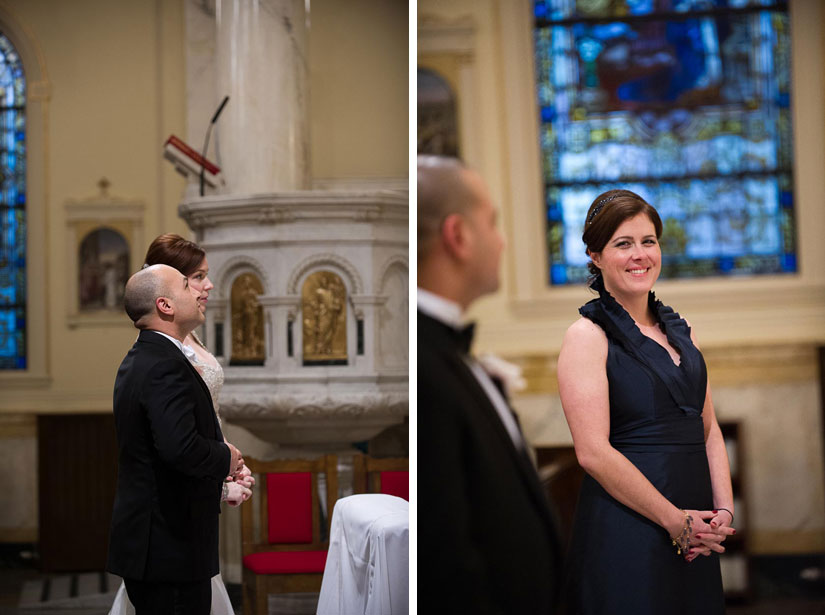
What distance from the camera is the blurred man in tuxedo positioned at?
331 cm

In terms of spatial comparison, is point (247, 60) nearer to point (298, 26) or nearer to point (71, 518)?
point (298, 26)

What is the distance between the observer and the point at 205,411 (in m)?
2.78

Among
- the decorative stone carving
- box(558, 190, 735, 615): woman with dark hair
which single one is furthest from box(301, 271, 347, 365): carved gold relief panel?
box(558, 190, 735, 615): woman with dark hair

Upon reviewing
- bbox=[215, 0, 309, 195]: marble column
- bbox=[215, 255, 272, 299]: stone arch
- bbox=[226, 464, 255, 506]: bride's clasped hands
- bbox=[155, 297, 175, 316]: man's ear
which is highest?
bbox=[215, 0, 309, 195]: marble column

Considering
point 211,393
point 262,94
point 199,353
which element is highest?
point 262,94

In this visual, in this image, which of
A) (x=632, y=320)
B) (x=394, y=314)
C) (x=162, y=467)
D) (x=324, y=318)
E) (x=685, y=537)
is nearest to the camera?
(x=162, y=467)

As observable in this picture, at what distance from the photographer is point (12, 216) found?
3.57 m

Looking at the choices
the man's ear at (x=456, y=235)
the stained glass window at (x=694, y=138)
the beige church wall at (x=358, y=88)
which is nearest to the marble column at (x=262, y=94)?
the beige church wall at (x=358, y=88)

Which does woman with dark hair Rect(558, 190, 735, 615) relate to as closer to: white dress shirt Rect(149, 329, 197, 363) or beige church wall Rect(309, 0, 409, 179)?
white dress shirt Rect(149, 329, 197, 363)

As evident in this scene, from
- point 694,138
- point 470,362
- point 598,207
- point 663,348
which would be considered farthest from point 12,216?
point 694,138

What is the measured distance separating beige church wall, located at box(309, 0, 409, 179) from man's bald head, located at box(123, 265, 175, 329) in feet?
3.74

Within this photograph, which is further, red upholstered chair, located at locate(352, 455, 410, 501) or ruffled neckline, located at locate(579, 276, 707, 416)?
red upholstered chair, located at locate(352, 455, 410, 501)

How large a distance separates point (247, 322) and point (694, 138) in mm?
1762

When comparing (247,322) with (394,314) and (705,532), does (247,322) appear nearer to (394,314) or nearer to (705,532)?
(394,314)
